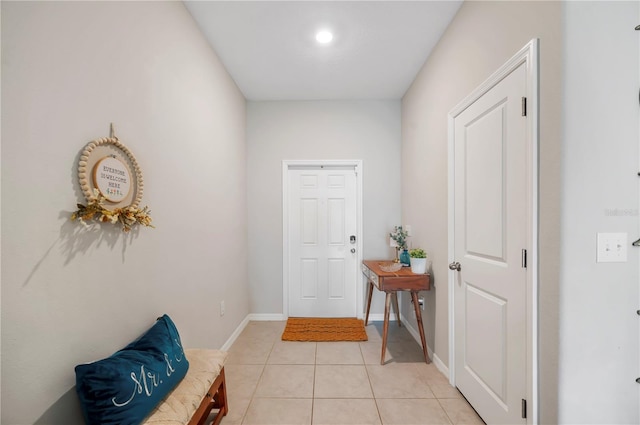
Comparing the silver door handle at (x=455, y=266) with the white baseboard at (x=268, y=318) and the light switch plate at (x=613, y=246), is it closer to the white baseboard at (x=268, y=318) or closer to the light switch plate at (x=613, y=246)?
the light switch plate at (x=613, y=246)

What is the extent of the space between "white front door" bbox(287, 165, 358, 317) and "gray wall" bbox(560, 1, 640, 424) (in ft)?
7.81

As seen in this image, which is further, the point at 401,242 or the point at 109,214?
the point at 401,242

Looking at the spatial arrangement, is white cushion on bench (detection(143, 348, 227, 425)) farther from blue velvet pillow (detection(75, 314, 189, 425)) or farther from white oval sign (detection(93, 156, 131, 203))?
white oval sign (detection(93, 156, 131, 203))

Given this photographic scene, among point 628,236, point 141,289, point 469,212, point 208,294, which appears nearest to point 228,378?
point 208,294

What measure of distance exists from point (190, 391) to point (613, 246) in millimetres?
1998

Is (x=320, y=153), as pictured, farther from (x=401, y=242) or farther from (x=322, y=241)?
(x=401, y=242)

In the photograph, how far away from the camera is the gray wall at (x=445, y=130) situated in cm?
114

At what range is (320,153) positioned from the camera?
3342 mm

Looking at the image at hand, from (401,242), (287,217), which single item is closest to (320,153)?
(287,217)

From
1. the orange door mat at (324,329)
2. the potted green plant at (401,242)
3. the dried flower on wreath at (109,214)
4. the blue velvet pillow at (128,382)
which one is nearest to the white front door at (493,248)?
the potted green plant at (401,242)

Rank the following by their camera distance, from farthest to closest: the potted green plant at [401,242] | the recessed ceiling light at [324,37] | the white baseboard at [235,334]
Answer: the potted green plant at [401,242] < the white baseboard at [235,334] < the recessed ceiling light at [324,37]

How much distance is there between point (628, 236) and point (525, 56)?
906mm

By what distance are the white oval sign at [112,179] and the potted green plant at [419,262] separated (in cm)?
222

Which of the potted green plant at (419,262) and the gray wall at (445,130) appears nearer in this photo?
the gray wall at (445,130)
